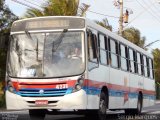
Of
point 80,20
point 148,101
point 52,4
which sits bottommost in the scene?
point 148,101

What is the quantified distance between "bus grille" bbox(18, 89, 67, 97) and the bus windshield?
1.36 ft

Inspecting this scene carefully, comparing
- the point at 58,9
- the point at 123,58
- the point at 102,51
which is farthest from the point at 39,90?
the point at 58,9

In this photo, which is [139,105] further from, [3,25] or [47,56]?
[3,25]

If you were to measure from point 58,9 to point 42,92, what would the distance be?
64.1ft

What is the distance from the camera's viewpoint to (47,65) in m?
14.5

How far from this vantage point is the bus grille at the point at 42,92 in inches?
559

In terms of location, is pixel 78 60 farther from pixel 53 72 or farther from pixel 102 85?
pixel 102 85

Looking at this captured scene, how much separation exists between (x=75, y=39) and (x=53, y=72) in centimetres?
116

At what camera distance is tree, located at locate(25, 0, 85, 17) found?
33.3m

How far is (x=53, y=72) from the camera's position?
14336 millimetres

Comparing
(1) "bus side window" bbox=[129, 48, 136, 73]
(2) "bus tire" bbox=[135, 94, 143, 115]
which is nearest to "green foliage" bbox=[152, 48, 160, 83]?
(2) "bus tire" bbox=[135, 94, 143, 115]

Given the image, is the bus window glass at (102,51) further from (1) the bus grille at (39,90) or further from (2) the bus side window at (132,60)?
(2) the bus side window at (132,60)

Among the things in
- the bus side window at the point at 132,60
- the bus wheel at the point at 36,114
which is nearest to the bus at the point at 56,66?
the bus wheel at the point at 36,114

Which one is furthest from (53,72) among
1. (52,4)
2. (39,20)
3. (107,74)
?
(52,4)
